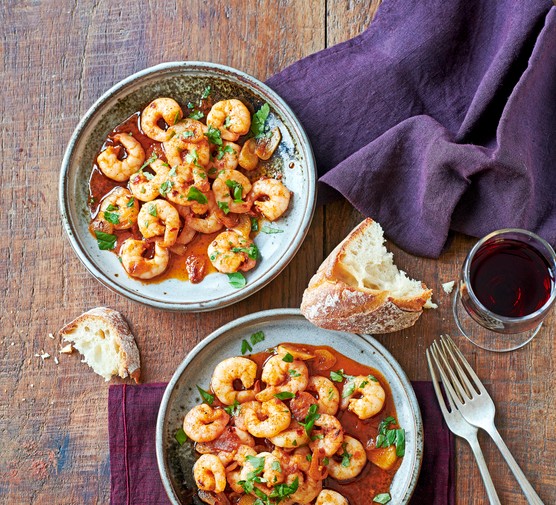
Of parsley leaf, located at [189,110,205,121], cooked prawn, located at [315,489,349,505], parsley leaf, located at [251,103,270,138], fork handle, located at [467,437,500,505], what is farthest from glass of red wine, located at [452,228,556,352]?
parsley leaf, located at [189,110,205,121]

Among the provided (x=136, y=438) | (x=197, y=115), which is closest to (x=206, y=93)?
(x=197, y=115)

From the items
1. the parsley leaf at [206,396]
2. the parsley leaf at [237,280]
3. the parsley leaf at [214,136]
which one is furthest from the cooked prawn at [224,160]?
the parsley leaf at [206,396]

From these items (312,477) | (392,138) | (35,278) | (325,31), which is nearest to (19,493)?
(35,278)

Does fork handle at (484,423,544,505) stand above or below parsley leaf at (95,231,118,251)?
below

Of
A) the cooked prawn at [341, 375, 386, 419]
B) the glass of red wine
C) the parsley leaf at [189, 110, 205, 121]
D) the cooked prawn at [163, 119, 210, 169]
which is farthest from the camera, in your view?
the parsley leaf at [189, 110, 205, 121]

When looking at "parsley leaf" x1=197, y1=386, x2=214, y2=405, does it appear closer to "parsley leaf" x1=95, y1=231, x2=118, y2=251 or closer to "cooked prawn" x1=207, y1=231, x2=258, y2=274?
"cooked prawn" x1=207, y1=231, x2=258, y2=274

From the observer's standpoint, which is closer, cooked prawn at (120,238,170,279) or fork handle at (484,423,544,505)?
fork handle at (484,423,544,505)

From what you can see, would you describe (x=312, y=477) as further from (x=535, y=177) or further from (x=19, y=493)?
(x=535, y=177)
